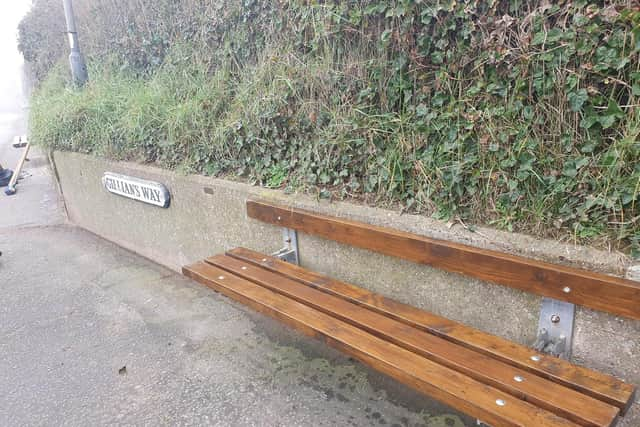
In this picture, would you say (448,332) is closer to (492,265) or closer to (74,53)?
(492,265)

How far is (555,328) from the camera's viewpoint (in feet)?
6.55

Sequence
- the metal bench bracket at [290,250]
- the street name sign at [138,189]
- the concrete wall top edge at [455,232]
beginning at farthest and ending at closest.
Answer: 1. the street name sign at [138,189]
2. the metal bench bracket at [290,250]
3. the concrete wall top edge at [455,232]

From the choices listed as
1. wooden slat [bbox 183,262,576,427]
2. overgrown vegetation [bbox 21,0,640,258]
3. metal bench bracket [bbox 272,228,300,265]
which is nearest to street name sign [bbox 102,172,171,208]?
overgrown vegetation [bbox 21,0,640,258]

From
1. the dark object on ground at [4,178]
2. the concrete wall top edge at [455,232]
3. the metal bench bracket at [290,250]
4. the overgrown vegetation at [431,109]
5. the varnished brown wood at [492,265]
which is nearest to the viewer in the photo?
the varnished brown wood at [492,265]

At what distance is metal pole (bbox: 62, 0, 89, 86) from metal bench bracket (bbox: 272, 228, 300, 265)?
4726 millimetres

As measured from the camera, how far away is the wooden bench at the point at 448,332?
5.18 feet

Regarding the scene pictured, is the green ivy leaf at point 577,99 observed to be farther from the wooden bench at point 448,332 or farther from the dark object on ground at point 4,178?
the dark object on ground at point 4,178

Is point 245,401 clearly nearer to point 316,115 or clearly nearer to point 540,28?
point 316,115

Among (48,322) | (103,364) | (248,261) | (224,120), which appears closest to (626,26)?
(248,261)

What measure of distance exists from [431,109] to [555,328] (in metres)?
1.24

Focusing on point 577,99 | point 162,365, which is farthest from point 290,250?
point 577,99

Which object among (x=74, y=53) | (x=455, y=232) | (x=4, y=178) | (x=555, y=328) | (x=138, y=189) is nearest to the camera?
(x=555, y=328)

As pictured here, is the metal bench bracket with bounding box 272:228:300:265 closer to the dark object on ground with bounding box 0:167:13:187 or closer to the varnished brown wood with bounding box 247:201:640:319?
the varnished brown wood with bounding box 247:201:640:319

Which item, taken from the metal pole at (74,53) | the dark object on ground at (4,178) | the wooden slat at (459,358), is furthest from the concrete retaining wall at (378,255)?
the dark object on ground at (4,178)
